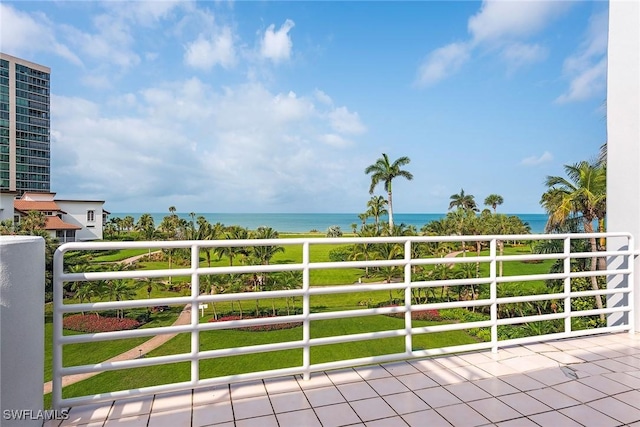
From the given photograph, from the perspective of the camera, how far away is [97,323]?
22.2 m

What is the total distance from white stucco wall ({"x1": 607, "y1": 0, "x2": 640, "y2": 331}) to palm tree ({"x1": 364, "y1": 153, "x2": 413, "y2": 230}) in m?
32.6

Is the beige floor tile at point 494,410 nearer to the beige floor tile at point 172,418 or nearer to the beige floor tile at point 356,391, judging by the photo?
A: the beige floor tile at point 356,391

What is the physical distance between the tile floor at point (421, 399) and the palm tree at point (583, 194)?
11.8m

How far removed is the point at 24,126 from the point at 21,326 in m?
64.9

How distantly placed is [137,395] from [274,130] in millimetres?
70611

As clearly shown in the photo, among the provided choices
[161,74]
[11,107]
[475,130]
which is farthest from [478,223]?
[11,107]

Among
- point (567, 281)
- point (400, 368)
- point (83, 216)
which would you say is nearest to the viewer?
point (400, 368)

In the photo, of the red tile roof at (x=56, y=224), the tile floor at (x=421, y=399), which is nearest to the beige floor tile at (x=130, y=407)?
A: the tile floor at (x=421, y=399)

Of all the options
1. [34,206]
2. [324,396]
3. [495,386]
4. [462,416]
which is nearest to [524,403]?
[495,386]

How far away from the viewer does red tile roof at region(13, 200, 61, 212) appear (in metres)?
31.3

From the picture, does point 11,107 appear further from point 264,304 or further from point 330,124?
point 264,304

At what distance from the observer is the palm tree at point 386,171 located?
118 feet

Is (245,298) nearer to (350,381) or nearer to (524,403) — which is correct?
(350,381)

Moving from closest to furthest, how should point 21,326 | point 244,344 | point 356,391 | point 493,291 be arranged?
point 21,326 → point 356,391 → point 493,291 → point 244,344
